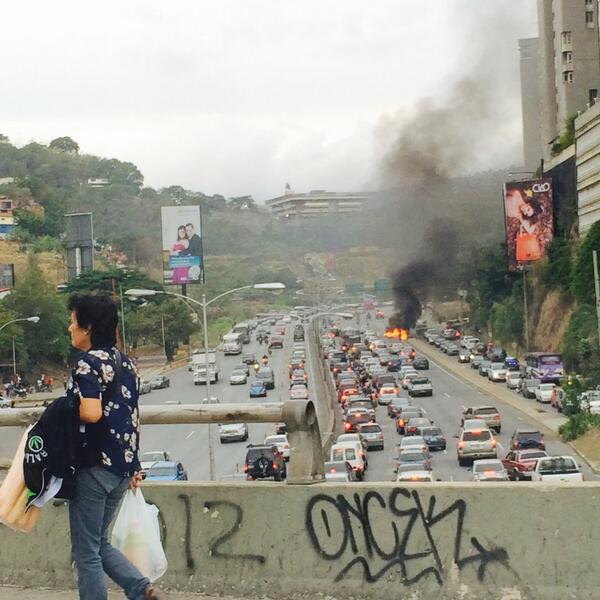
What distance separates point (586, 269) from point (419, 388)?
472 inches

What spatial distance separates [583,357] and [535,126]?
66.1 m

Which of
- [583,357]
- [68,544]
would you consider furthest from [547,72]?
[68,544]

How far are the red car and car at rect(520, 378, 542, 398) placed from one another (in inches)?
1164

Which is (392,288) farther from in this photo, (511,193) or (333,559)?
(333,559)

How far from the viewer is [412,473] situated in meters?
33.4

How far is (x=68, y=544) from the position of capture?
6746 millimetres

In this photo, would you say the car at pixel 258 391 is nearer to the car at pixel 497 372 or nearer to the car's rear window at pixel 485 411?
the car at pixel 497 372

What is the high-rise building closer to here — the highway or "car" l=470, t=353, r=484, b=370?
"car" l=470, t=353, r=484, b=370

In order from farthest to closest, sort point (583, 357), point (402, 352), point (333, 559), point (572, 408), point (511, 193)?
point (402, 352) → point (511, 193) → point (583, 357) → point (572, 408) → point (333, 559)

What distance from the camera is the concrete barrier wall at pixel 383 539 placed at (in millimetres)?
5664

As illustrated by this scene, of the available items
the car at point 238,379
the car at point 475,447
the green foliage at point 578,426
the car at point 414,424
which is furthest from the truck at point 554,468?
the car at point 238,379

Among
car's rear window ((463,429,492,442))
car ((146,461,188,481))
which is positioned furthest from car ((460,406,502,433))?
car ((146,461,188,481))

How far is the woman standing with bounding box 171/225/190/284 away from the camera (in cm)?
11081

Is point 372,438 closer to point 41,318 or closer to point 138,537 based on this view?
point 138,537
